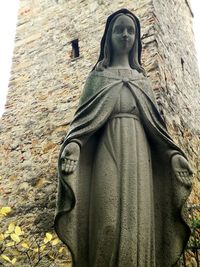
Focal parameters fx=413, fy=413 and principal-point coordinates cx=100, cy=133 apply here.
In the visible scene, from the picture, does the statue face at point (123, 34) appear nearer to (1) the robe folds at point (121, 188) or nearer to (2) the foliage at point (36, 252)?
(1) the robe folds at point (121, 188)

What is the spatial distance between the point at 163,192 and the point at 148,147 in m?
0.30

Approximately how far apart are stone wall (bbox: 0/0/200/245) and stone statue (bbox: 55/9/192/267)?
391 centimetres

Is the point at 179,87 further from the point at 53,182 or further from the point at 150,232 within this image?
the point at 150,232

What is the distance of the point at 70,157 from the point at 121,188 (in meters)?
0.36

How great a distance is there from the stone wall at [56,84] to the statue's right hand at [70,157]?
13.8 feet

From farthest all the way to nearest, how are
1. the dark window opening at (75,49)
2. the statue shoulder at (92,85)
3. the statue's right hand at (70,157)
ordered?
the dark window opening at (75,49)
the statue shoulder at (92,85)
the statue's right hand at (70,157)

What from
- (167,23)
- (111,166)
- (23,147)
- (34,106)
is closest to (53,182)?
(23,147)

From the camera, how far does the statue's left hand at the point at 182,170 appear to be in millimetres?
2553

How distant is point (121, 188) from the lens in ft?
8.08

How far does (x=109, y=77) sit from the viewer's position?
2.95m

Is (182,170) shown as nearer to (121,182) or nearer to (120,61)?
(121,182)

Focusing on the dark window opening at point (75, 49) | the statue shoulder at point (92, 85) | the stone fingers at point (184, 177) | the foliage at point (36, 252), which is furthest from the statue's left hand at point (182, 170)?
the dark window opening at point (75, 49)

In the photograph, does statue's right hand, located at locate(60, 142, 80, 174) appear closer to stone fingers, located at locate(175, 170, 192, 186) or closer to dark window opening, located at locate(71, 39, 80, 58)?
stone fingers, located at locate(175, 170, 192, 186)

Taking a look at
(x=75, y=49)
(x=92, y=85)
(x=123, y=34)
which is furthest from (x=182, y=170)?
(x=75, y=49)
